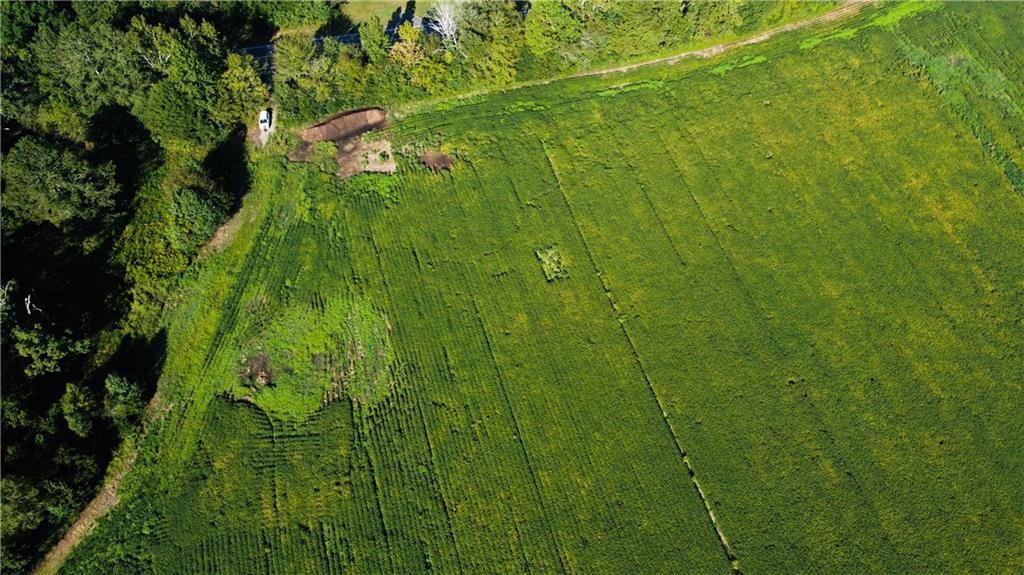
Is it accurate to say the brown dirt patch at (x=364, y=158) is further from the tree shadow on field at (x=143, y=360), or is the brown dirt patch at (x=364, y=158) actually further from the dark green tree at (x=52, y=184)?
the tree shadow on field at (x=143, y=360)

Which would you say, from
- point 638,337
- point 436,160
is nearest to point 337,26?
point 436,160

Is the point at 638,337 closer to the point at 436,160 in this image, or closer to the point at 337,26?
the point at 436,160

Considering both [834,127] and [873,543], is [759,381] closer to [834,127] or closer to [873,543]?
[873,543]

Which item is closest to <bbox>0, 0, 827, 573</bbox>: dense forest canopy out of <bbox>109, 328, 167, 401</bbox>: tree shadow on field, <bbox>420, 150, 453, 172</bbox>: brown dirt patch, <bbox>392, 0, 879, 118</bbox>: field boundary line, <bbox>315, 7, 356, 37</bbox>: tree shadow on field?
<bbox>109, 328, 167, 401</bbox>: tree shadow on field

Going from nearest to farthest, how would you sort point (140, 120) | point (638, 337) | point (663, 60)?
1. point (638, 337)
2. point (140, 120)
3. point (663, 60)

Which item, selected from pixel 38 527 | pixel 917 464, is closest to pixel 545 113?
pixel 917 464

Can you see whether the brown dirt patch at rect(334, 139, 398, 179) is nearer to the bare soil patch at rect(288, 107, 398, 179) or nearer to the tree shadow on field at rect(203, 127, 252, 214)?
the bare soil patch at rect(288, 107, 398, 179)
